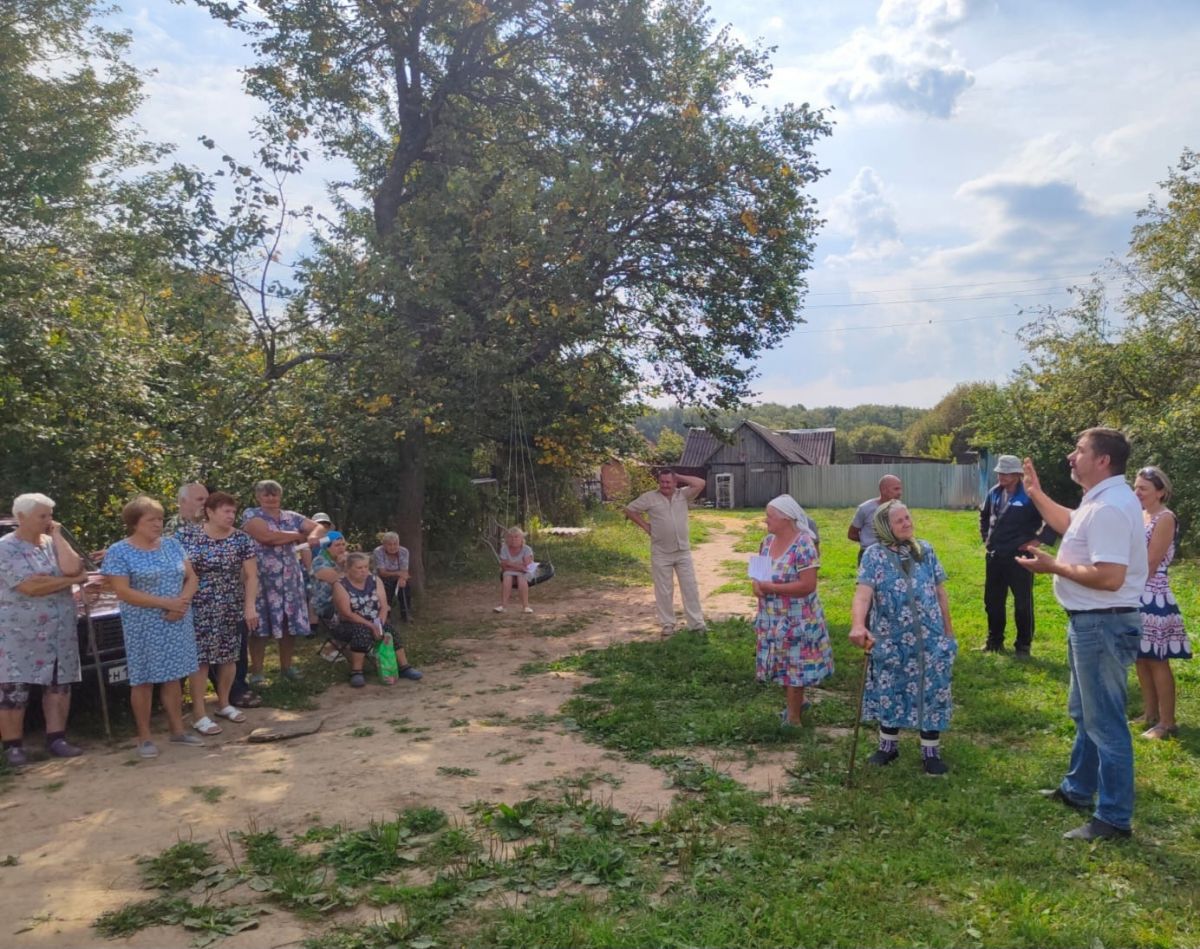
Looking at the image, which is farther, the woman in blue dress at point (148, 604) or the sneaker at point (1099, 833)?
the woman in blue dress at point (148, 604)

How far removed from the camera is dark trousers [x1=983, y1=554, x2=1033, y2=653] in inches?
309

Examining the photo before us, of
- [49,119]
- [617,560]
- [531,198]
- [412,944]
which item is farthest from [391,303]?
[49,119]

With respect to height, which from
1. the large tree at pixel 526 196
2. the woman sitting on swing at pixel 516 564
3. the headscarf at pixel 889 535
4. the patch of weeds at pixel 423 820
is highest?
the large tree at pixel 526 196

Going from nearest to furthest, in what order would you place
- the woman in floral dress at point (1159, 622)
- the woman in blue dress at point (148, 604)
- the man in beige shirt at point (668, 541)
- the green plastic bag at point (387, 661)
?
the woman in floral dress at point (1159, 622), the woman in blue dress at point (148, 604), the green plastic bag at point (387, 661), the man in beige shirt at point (668, 541)

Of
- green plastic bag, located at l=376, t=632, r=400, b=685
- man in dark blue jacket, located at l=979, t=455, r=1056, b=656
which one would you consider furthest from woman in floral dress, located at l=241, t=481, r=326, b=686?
man in dark blue jacket, located at l=979, t=455, r=1056, b=656

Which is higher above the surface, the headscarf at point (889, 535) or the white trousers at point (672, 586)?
the headscarf at point (889, 535)

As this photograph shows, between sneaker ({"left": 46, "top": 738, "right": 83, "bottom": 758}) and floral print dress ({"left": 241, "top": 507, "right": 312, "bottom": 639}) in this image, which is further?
floral print dress ({"left": 241, "top": 507, "right": 312, "bottom": 639})

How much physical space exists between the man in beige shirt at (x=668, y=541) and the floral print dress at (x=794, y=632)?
3.32 m

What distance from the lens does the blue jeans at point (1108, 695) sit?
13.2 ft

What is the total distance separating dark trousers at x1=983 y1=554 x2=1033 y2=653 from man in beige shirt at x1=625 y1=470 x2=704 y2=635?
2969 mm

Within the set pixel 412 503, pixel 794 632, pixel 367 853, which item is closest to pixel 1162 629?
pixel 794 632

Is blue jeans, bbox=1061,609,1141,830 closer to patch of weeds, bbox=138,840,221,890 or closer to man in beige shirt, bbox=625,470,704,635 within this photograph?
patch of weeds, bbox=138,840,221,890

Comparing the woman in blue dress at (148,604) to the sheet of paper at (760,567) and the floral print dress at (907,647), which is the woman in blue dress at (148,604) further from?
the floral print dress at (907,647)

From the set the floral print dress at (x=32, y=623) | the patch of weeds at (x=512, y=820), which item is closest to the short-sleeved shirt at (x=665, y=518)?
the patch of weeds at (x=512, y=820)
